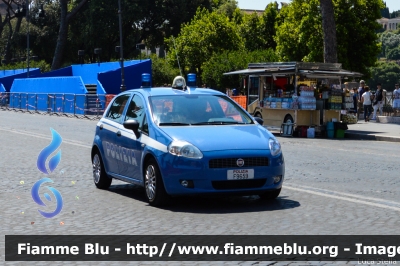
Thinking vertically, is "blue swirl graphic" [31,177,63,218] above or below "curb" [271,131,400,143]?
above

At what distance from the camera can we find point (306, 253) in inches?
285

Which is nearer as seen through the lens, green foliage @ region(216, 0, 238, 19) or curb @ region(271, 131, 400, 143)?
curb @ region(271, 131, 400, 143)

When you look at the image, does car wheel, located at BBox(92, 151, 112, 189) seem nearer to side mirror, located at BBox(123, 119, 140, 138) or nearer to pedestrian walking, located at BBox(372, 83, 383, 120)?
side mirror, located at BBox(123, 119, 140, 138)

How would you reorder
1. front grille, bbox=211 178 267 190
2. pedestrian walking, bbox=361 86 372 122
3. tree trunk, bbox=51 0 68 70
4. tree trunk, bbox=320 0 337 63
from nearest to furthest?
front grille, bbox=211 178 267 190 < tree trunk, bbox=320 0 337 63 < pedestrian walking, bbox=361 86 372 122 < tree trunk, bbox=51 0 68 70

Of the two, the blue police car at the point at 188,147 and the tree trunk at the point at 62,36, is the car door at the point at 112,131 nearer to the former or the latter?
the blue police car at the point at 188,147

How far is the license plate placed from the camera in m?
9.84

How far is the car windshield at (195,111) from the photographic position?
1083 centimetres

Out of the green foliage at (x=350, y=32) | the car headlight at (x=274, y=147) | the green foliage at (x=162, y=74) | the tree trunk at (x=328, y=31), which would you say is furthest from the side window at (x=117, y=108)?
the green foliage at (x=162, y=74)

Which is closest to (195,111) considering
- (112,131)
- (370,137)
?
(112,131)

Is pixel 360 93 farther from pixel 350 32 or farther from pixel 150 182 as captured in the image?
pixel 150 182

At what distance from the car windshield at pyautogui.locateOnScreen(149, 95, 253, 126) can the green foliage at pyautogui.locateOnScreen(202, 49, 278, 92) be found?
37.5 meters

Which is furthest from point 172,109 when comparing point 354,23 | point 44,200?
point 354,23

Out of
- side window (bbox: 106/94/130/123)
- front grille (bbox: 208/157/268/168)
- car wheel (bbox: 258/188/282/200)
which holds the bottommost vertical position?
car wheel (bbox: 258/188/282/200)

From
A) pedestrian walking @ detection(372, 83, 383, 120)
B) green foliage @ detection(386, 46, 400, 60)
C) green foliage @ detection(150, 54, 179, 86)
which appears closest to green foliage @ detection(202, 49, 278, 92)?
green foliage @ detection(150, 54, 179, 86)
